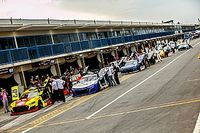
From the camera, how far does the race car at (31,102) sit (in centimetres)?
2102

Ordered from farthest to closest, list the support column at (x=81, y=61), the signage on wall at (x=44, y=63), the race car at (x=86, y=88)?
the support column at (x=81, y=61), the signage on wall at (x=44, y=63), the race car at (x=86, y=88)

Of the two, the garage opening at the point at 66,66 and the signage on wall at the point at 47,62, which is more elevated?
the signage on wall at the point at 47,62

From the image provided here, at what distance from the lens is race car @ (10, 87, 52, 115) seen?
2102 cm

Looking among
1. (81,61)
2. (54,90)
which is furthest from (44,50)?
(54,90)

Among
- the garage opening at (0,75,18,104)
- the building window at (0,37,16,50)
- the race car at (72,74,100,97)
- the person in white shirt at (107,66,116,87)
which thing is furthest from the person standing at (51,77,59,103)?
the building window at (0,37,16,50)

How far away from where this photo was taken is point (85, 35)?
50.2 metres

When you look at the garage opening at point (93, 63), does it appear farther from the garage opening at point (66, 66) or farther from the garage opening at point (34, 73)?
the garage opening at point (34, 73)

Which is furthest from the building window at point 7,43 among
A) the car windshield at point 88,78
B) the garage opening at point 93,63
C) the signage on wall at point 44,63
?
the garage opening at point 93,63

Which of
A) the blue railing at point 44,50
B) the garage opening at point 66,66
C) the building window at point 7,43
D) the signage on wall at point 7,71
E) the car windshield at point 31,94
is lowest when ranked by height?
the car windshield at point 31,94

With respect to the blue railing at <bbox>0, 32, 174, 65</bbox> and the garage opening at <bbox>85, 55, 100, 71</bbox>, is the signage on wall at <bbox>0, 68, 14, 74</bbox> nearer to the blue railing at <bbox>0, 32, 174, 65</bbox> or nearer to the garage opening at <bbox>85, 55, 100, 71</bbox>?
the blue railing at <bbox>0, 32, 174, 65</bbox>

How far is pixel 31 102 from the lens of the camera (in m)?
21.2

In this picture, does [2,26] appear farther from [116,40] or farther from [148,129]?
[116,40]

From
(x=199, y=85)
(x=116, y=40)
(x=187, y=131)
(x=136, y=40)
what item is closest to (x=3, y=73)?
(x=199, y=85)

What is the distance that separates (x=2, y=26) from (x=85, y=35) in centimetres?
2181
